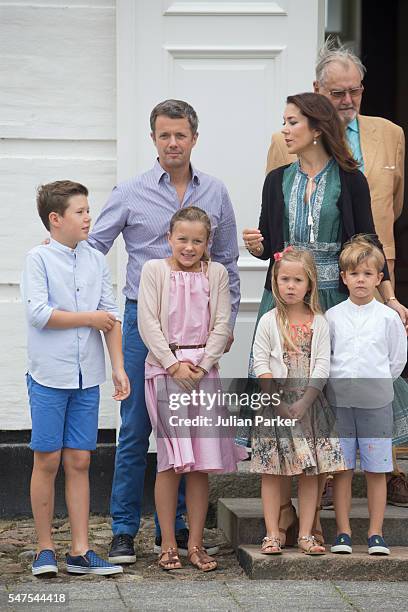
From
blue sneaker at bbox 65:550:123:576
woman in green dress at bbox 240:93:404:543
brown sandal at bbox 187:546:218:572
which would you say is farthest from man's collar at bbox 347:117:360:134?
blue sneaker at bbox 65:550:123:576

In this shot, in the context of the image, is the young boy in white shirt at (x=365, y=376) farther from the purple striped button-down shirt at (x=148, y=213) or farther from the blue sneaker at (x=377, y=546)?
the purple striped button-down shirt at (x=148, y=213)

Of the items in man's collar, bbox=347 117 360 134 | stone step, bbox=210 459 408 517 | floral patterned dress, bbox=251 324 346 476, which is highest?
man's collar, bbox=347 117 360 134

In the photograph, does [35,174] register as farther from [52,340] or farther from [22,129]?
[52,340]

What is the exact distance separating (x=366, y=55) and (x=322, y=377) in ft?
12.6

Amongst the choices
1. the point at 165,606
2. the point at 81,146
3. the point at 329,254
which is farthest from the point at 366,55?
the point at 165,606

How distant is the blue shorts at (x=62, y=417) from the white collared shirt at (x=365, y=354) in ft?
3.05

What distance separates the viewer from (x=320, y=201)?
499 centimetres

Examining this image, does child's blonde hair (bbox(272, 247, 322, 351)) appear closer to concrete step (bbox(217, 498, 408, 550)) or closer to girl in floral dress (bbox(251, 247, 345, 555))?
girl in floral dress (bbox(251, 247, 345, 555))

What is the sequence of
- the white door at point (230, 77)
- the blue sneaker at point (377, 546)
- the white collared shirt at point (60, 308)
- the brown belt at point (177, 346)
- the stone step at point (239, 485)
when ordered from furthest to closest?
the white door at point (230, 77)
the stone step at point (239, 485)
the brown belt at point (177, 346)
the blue sneaker at point (377, 546)
the white collared shirt at point (60, 308)

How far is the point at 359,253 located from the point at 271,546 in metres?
1.16

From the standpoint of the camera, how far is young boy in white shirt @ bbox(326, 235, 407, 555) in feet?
15.8

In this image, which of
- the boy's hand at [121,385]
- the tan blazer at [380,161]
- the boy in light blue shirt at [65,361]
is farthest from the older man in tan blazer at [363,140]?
the boy's hand at [121,385]

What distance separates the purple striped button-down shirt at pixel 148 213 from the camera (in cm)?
512

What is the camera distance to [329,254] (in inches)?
198
